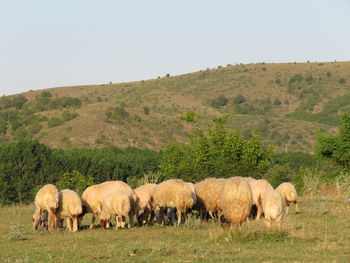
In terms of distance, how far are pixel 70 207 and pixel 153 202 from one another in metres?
3.01

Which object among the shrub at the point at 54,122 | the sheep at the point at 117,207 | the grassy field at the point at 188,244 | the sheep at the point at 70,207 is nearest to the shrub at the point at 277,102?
the shrub at the point at 54,122

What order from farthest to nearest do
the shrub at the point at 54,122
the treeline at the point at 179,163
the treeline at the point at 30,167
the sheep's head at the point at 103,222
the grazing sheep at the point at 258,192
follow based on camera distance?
the shrub at the point at 54,122, the treeline at the point at 30,167, the treeline at the point at 179,163, the sheep's head at the point at 103,222, the grazing sheep at the point at 258,192

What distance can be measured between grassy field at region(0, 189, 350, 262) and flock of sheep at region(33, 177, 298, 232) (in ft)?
1.82

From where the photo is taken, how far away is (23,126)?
253 ft

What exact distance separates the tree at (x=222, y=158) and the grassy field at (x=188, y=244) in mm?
9530

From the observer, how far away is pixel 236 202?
55.1ft

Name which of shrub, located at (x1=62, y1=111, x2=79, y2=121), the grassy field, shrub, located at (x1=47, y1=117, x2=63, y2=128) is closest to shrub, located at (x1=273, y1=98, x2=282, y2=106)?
shrub, located at (x1=62, y1=111, x2=79, y2=121)

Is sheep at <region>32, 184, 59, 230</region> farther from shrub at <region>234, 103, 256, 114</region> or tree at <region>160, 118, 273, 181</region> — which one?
shrub at <region>234, 103, 256, 114</region>

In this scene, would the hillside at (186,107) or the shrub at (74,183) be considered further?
the hillside at (186,107)

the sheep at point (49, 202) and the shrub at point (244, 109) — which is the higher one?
the shrub at point (244, 109)

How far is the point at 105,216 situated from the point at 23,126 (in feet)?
195

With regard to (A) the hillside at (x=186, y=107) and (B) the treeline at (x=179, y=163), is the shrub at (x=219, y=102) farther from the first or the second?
(B) the treeline at (x=179, y=163)

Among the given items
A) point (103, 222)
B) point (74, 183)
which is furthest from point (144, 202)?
point (74, 183)

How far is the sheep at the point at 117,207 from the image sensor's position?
19.3 m
